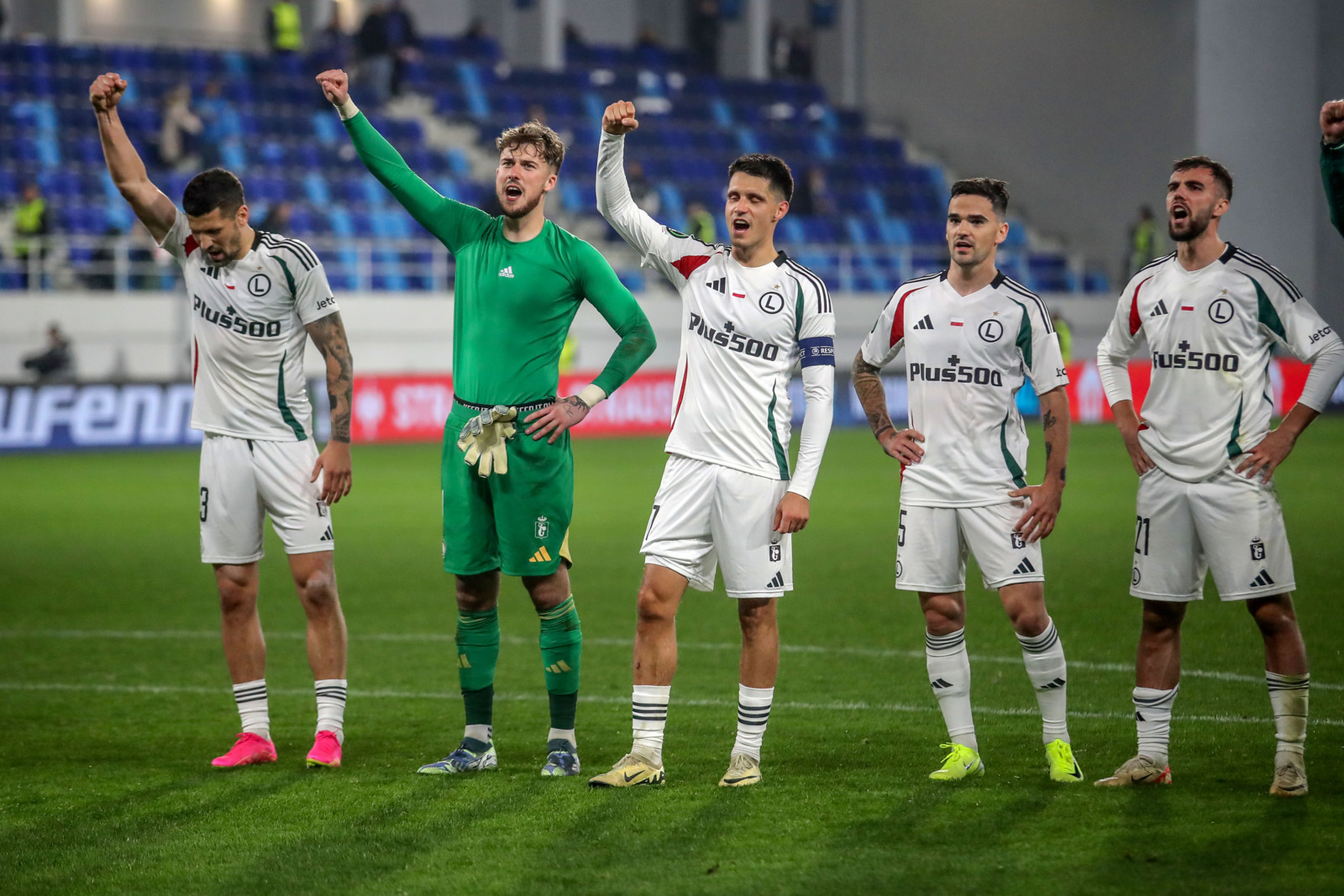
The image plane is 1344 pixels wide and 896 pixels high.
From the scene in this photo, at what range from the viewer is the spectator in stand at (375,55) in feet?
91.0

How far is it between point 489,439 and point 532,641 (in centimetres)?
335

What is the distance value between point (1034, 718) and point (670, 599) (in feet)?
6.39

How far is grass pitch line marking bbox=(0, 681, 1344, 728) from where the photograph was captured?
6.43 meters

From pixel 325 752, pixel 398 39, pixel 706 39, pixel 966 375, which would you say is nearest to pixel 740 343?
pixel 966 375

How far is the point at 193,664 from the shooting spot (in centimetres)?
802

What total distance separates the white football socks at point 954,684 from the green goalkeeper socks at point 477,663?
1.60m

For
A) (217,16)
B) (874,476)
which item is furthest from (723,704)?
(217,16)

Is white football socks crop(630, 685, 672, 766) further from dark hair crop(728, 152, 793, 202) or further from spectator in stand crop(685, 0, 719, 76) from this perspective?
spectator in stand crop(685, 0, 719, 76)

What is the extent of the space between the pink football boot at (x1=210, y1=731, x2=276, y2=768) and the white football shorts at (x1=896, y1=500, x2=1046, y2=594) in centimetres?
242

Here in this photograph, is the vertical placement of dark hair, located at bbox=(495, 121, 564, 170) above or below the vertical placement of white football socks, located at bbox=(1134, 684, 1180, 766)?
above

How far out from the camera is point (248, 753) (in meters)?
5.87

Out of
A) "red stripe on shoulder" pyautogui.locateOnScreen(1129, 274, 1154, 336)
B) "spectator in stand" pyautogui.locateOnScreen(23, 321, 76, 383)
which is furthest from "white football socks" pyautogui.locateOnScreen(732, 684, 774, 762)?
"spectator in stand" pyautogui.locateOnScreen(23, 321, 76, 383)

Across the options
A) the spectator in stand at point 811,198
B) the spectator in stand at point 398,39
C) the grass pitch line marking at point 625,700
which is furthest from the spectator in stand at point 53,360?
the grass pitch line marking at point 625,700

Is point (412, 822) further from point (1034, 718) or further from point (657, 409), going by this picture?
point (657, 409)
